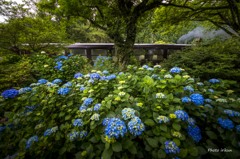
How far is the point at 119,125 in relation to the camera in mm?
947

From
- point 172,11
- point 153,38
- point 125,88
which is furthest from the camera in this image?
point 153,38

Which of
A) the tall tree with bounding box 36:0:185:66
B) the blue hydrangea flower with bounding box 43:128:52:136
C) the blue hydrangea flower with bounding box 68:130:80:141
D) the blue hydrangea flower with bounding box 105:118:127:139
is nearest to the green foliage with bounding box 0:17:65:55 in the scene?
the tall tree with bounding box 36:0:185:66

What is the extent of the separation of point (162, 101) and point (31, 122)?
141 centimetres

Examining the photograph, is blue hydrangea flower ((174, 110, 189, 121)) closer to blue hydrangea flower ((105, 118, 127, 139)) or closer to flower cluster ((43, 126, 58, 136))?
blue hydrangea flower ((105, 118, 127, 139))

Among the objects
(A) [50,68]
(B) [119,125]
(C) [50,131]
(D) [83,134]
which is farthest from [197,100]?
(A) [50,68]

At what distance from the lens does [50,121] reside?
4.54 feet

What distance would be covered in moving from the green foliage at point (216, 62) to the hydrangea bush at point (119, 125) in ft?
4.12

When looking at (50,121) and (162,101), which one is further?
(50,121)

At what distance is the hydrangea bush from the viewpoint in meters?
1.01

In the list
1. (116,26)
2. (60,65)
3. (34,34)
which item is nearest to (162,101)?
(60,65)

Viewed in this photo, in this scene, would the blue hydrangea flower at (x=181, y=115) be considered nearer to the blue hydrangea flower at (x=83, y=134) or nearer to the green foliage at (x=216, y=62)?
the blue hydrangea flower at (x=83, y=134)

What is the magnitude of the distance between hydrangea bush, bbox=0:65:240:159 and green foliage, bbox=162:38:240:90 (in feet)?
4.12

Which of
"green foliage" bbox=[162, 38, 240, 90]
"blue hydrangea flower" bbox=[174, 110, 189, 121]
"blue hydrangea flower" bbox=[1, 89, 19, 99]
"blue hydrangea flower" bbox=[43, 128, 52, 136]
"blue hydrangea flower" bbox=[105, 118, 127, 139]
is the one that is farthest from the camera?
"green foliage" bbox=[162, 38, 240, 90]

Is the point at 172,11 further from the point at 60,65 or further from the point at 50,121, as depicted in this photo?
the point at 50,121
